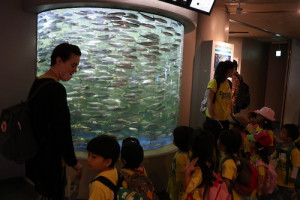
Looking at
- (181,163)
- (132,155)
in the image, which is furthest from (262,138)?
(132,155)

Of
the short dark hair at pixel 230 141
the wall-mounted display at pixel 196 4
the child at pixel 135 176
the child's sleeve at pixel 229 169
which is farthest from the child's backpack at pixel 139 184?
the wall-mounted display at pixel 196 4

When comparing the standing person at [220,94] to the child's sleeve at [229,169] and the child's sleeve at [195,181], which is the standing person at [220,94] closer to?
the child's sleeve at [229,169]

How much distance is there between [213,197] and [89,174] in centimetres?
192

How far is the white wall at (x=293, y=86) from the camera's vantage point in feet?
35.5

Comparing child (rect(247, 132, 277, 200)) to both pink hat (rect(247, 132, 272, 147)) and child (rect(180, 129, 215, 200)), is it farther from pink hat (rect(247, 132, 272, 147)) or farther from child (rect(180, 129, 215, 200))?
child (rect(180, 129, 215, 200))

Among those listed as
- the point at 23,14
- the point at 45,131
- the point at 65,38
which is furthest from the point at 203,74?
the point at 45,131

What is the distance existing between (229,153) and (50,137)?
164 centimetres

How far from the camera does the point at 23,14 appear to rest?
4.34 metres

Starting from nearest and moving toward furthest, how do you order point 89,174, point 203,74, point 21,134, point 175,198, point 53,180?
point 21,134
point 53,180
point 175,198
point 89,174
point 203,74

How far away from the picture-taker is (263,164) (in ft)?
10.6

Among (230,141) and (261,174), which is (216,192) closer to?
(230,141)

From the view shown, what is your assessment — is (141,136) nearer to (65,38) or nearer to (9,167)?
(65,38)

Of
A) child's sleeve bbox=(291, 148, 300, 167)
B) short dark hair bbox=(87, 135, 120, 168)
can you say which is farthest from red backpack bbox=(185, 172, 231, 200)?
child's sleeve bbox=(291, 148, 300, 167)

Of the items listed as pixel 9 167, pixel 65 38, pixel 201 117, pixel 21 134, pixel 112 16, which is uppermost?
pixel 112 16
